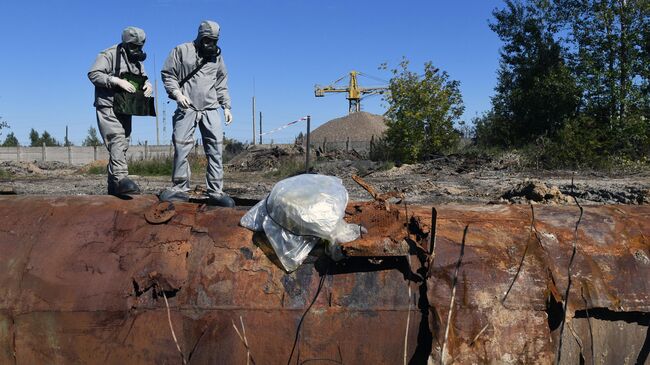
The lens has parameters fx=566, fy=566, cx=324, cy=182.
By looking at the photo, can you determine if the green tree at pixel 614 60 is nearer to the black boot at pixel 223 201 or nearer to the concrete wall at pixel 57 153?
the black boot at pixel 223 201

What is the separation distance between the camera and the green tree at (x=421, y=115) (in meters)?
19.2

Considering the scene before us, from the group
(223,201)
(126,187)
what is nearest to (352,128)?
(126,187)

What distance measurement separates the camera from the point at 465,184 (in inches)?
455

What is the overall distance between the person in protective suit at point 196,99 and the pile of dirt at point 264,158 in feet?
56.8

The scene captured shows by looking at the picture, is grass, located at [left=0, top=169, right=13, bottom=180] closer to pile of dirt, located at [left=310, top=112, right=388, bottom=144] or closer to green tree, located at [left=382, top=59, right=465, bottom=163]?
green tree, located at [left=382, top=59, right=465, bottom=163]

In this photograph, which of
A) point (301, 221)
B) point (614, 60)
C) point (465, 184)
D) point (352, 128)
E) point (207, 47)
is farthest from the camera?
point (352, 128)

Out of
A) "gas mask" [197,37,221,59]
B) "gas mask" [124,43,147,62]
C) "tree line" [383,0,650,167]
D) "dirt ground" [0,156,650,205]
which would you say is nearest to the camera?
"gas mask" [197,37,221,59]

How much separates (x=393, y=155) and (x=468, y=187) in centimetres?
908

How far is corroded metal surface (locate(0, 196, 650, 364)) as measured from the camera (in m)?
2.32

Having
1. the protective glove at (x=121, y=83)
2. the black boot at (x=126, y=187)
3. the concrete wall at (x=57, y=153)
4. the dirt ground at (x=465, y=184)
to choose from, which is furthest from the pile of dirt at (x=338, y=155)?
the black boot at (x=126, y=187)

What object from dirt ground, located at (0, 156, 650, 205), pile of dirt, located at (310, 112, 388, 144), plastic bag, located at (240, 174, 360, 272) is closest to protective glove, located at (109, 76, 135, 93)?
dirt ground, located at (0, 156, 650, 205)

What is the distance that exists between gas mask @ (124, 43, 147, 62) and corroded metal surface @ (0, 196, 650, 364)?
7.32ft

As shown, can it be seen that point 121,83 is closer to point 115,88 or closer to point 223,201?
point 115,88

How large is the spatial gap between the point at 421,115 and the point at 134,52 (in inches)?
617
